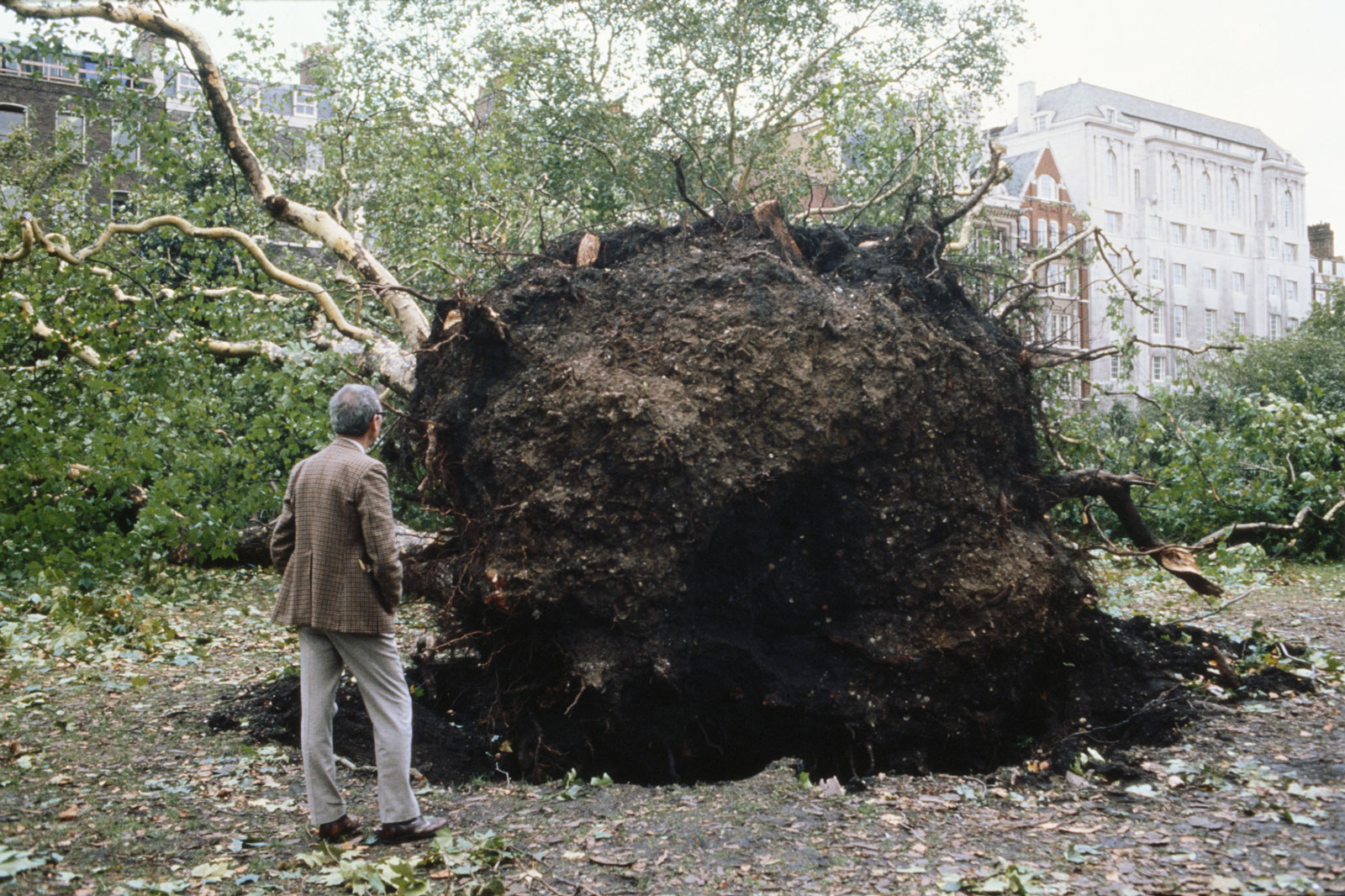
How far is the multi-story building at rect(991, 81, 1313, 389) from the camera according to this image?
4809 cm

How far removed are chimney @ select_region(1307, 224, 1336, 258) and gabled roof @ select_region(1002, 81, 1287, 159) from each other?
264 inches

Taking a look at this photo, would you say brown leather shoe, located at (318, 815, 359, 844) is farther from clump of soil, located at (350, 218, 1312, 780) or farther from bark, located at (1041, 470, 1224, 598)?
bark, located at (1041, 470, 1224, 598)

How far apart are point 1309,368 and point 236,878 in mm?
31810

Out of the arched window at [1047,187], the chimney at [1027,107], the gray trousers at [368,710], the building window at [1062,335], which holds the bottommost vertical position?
the gray trousers at [368,710]

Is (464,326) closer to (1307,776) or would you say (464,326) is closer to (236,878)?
(236,878)

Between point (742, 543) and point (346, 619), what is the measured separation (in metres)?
1.81

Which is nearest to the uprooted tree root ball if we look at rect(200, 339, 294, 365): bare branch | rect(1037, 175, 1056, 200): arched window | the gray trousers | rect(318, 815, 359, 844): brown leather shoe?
the gray trousers

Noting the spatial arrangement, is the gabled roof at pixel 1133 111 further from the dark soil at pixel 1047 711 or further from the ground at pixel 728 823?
the ground at pixel 728 823

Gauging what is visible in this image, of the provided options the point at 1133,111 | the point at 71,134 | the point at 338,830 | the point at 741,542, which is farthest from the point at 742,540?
the point at 1133,111

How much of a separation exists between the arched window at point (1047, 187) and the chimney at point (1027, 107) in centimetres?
709

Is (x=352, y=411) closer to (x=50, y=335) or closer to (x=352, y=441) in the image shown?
(x=352, y=441)

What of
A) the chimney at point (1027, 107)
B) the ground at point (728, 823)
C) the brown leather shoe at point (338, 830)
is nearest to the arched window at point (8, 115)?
the ground at point (728, 823)

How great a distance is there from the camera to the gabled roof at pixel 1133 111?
48625 millimetres

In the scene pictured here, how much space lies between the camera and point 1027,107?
49938mm
